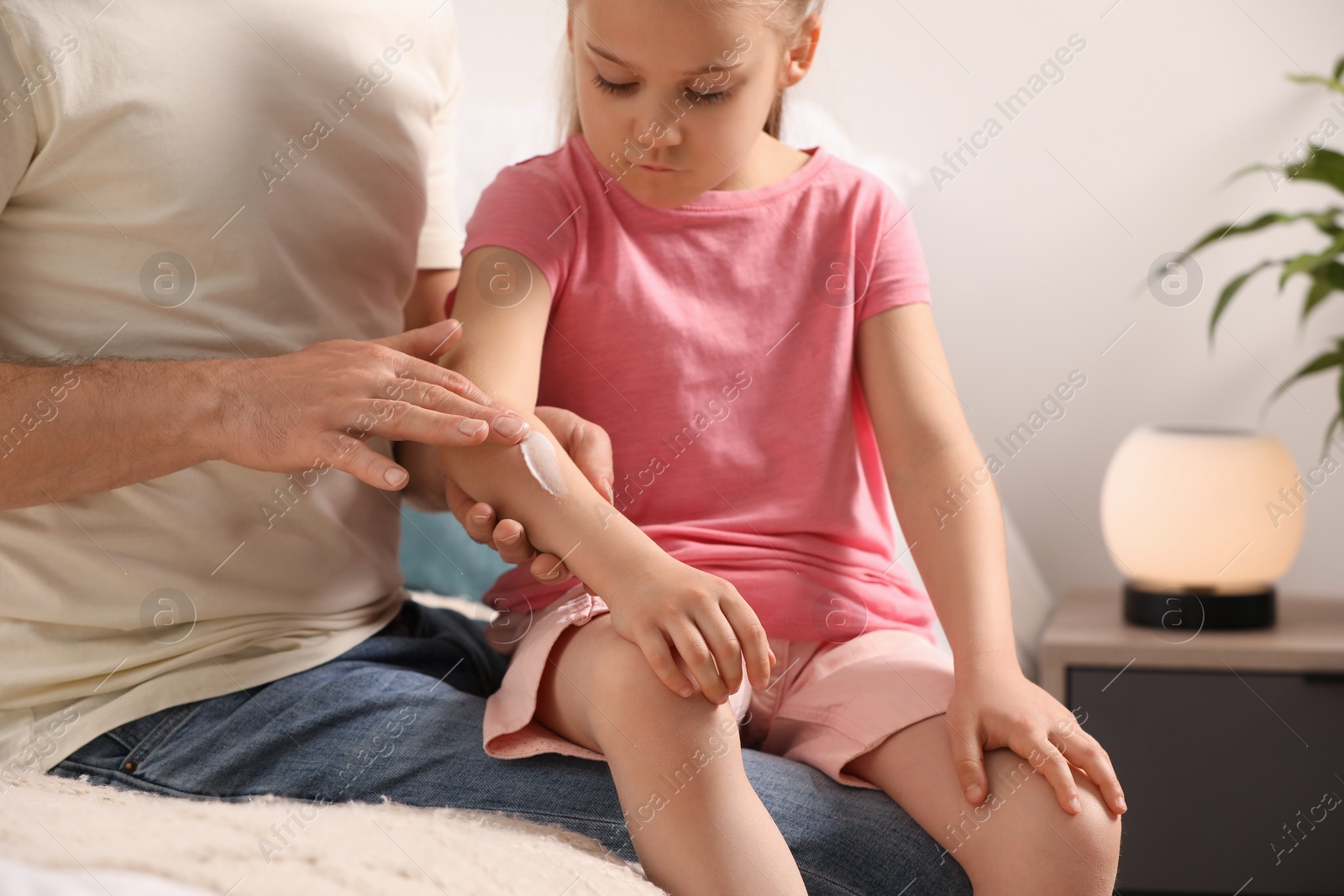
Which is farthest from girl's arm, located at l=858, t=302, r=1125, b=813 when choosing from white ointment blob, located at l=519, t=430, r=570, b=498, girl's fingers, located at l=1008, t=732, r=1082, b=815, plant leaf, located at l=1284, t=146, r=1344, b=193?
plant leaf, located at l=1284, t=146, r=1344, b=193

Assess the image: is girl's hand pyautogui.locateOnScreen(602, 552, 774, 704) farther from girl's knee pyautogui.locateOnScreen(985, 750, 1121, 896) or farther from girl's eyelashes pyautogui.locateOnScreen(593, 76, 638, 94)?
girl's eyelashes pyautogui.locateOnScreen(593, 76, 638, 94)

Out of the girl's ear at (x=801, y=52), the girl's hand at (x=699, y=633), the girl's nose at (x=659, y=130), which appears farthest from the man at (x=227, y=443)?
the girl's ear at (x=801, y=52)

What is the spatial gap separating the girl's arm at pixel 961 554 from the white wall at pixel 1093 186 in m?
1.02

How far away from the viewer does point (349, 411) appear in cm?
77

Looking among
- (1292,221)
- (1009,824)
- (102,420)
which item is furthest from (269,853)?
(1292,221)

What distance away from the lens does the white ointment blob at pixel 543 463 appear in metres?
0.79

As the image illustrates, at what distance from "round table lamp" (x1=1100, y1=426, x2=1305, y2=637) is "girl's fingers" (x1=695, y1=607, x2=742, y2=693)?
3.94 feet

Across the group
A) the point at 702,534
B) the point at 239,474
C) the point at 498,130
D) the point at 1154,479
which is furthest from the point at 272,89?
the point at 1154,479

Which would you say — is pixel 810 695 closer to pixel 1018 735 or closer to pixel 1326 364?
pixel 1018 735

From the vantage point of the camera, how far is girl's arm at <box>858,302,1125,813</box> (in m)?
0.76

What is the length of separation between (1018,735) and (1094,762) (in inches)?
2.1

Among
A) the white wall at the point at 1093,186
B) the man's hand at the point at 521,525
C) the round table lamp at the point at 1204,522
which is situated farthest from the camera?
the white wall at the point at 1093,186

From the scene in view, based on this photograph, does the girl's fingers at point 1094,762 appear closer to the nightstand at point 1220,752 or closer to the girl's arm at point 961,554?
the girl's arm at point 961,554

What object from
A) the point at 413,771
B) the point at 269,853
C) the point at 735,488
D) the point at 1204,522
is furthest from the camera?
the point at 1204,522
